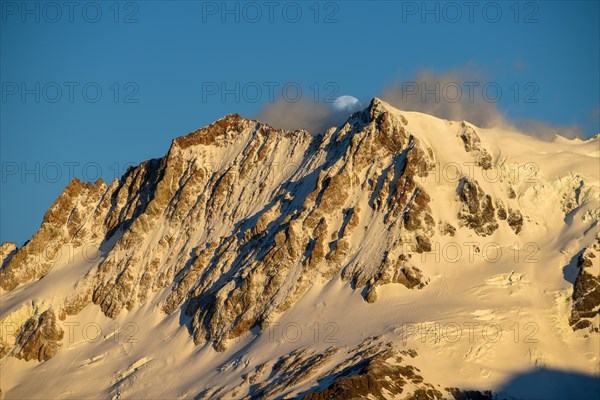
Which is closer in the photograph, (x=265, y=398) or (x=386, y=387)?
(x=386, y=387)

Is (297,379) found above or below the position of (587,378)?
above

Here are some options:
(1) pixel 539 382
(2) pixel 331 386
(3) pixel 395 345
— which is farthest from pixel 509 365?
(2) pixel 331 386

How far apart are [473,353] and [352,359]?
1902 cm

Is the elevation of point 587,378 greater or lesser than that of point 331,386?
lesser

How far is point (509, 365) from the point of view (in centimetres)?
19850

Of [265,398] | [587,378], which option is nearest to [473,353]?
[587,378]

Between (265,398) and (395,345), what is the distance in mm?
22192

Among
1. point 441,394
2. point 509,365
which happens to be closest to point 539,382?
point 509,365

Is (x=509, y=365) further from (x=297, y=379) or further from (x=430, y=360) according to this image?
(x=297, y=379)

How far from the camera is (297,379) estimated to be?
196500 mm

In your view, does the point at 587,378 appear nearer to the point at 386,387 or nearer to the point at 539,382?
the point at 539,382

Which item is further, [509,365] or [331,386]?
[509,365]

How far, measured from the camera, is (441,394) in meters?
187

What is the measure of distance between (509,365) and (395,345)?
59.1 feet
